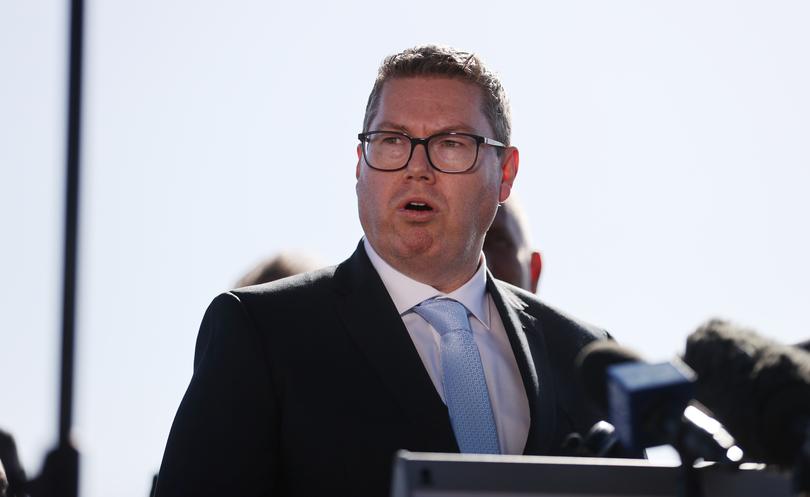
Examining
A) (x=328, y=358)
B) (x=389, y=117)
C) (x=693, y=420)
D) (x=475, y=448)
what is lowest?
(x=475, y=448)

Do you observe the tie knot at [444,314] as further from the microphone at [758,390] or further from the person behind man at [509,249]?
the microphone at [758,390]

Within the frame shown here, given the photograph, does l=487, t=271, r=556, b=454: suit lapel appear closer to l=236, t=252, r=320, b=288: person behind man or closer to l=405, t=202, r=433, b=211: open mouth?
l=405, t=202, r=433, b=211: open mouth

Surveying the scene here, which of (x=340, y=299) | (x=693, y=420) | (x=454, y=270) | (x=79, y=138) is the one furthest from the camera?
(x=79, y=138)

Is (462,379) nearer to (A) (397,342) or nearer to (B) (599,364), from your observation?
(A) (397,342)

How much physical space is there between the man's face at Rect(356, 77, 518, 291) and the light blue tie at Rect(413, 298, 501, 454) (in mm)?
115

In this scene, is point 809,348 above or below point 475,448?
above

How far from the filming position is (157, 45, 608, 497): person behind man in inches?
103

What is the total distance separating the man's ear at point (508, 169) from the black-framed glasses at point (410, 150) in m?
0.30

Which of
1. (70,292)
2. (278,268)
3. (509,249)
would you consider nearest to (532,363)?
(509,249)

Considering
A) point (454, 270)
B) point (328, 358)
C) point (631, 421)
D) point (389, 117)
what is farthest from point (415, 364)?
point (631, 421)

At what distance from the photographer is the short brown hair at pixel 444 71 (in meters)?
3.20

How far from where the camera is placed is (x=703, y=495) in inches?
63.9

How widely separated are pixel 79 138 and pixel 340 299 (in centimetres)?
231

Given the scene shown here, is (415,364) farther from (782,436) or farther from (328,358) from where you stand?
(782,436)
